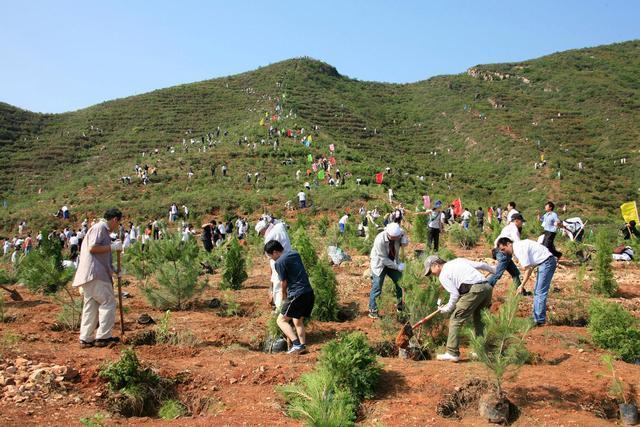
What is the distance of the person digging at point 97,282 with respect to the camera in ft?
19.2

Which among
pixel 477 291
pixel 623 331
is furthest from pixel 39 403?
pixel 623 331

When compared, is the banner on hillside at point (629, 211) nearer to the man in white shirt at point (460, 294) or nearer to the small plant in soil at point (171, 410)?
the man in white shirt at point (460, 294)

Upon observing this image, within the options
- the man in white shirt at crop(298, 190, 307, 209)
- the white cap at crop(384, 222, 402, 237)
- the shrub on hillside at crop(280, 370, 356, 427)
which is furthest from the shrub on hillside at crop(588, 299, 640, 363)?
the man in white shirt at crop(298, 190, 307, 209)

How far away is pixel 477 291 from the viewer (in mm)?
5090

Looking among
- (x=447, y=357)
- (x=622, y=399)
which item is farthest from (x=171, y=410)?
(x=622, y=399)

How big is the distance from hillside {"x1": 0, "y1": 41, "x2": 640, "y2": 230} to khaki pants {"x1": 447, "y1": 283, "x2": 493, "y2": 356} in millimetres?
21494

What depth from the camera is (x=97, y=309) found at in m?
6.02

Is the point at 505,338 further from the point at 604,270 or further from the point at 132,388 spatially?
the point at 604,270

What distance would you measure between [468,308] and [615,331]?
1.81 meters

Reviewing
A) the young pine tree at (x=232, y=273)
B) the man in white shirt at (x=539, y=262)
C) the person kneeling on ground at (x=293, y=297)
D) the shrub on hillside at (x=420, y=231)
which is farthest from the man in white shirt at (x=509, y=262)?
the shrub on hillside at (x=420, y=231)

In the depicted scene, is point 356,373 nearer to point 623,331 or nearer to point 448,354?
point 448,354

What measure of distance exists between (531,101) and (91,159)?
5015 cm

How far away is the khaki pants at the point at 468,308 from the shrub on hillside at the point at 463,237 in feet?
30.5

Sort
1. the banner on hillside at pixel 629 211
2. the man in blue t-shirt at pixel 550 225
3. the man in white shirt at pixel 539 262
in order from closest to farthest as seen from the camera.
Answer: the man in white shirt at pixel 539 262 → the man in blue t-shirt at pixel 550 225 → the banner on hillside at pixel 629 211
